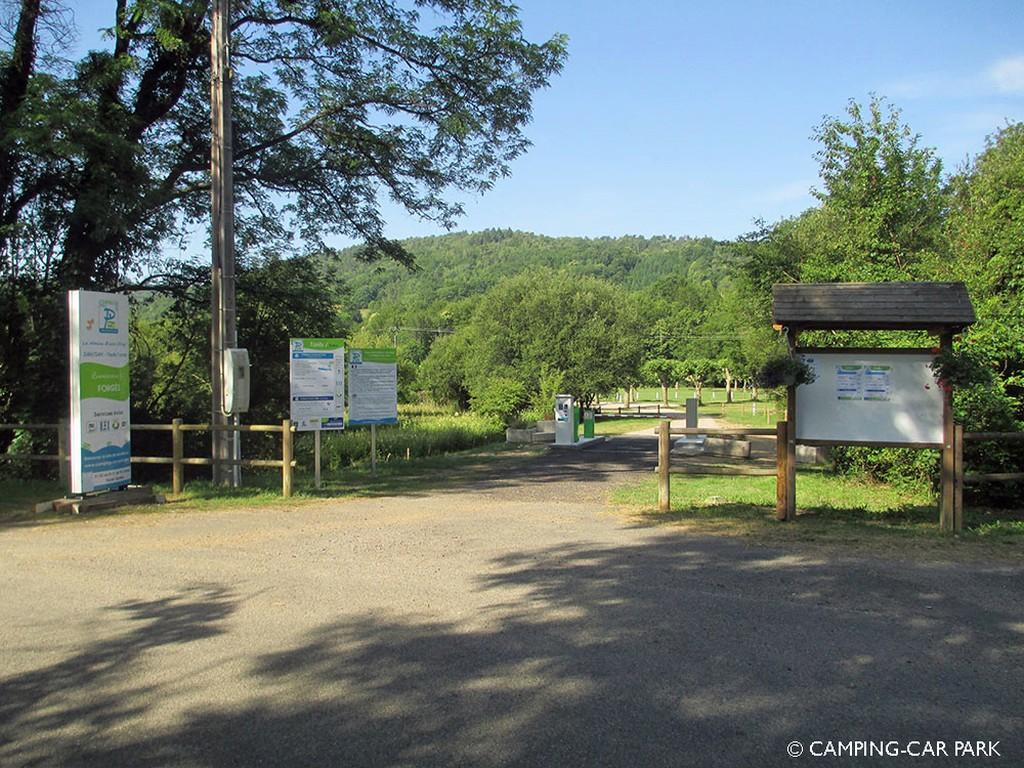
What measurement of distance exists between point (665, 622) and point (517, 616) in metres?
1.04

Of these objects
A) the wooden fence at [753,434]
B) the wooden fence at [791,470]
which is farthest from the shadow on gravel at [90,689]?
the wooden fence at [753,434]

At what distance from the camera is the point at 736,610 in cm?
593

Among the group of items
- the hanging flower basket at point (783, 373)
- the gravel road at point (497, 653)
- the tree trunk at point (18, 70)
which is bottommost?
the gravel road at point (497, 653)

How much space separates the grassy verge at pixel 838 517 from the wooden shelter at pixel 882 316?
16.7 inches

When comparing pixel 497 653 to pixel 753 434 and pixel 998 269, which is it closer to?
pixel 753 434

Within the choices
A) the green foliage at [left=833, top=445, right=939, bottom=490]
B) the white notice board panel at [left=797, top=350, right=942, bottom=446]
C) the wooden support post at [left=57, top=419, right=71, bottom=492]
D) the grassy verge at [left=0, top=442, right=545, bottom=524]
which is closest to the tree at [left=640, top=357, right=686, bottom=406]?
the grassy verge at [left=0, top=442, right=545, bottom=524]

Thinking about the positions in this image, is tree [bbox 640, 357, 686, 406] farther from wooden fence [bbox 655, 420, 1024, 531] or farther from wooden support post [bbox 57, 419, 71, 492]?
wooden fence [bbox 655, 420, 1024, 531]

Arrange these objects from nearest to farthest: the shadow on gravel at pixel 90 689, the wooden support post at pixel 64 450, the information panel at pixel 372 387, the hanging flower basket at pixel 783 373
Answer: the shadow on gravel at pixel 90 689, the hanging flower basket at pixel 783 373, the wooden support post at pixel 64 450, the information panel at pixel 372 387

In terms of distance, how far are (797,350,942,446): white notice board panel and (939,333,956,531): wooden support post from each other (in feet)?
0.28

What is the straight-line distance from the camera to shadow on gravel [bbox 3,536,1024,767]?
3822 mm

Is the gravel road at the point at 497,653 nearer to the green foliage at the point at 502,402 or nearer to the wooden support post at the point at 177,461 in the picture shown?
the wooden support post at the point at 177,461

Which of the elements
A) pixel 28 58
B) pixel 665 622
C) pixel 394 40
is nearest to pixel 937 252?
pixel 394 40

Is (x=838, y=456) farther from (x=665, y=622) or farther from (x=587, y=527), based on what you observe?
(x=665, y=622)

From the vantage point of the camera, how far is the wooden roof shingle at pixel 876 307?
912cm
